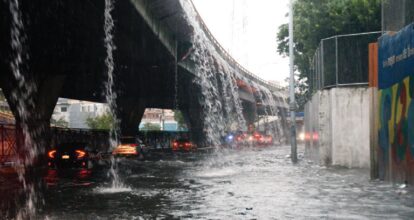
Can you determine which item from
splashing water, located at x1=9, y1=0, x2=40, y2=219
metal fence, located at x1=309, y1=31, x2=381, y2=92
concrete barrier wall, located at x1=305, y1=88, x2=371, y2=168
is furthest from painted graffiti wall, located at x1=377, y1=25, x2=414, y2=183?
splashing water, located at x1=9, y1=0, x2=40, y2=219

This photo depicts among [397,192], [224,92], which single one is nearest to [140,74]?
[224,92]

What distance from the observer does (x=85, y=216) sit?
10.5m

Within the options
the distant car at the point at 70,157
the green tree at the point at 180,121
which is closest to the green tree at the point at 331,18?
the distant car at the point at 70,157

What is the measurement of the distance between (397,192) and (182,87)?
1564 inches

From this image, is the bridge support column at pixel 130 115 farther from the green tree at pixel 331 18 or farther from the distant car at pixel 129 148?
the green tree at pixel 331 18

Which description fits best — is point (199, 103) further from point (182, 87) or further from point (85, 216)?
point (85, 216)

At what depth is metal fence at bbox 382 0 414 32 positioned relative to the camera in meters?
14.5

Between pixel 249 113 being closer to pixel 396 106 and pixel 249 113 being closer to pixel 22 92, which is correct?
pixel 22 92

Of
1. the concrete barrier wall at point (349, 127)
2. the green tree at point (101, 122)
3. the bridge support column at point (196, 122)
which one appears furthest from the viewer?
the green tree at point (101, 122)

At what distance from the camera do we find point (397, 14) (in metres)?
15.4

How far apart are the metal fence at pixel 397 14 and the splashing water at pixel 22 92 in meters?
11.8

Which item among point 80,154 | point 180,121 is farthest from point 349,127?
point 180,121

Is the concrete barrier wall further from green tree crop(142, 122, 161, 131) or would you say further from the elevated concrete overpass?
green tree crop(142, 122, 161, 131)

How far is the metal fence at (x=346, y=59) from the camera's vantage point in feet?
75.8
